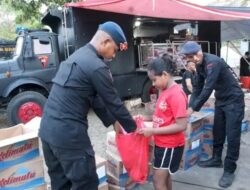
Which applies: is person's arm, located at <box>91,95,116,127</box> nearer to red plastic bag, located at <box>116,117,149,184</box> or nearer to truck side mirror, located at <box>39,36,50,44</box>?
red plastic bag, located at <box>116,117,149,184</box>

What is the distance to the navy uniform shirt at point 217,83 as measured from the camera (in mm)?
3506

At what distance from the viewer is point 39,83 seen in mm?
6898

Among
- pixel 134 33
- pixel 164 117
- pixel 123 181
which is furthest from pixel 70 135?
pixel 134 33

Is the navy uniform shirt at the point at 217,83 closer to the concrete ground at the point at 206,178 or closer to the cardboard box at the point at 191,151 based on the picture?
the cardboard box at the point at 191,151

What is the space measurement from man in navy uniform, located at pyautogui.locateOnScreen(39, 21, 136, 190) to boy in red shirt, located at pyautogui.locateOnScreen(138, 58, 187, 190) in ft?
1.37

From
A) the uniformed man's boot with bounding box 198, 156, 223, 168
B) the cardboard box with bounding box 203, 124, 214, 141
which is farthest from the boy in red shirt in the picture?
the cardboard box with bounding box 203, 124, 214, 141

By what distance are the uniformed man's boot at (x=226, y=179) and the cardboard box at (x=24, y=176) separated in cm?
198

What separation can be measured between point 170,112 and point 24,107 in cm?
457

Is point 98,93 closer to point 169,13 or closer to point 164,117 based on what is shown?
point 164,117

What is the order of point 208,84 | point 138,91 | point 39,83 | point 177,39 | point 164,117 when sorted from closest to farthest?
point 164,117 → point 208,84 → point 39,83 → point 138,91 → point 177,39

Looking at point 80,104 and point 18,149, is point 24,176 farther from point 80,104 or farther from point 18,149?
point 80,104

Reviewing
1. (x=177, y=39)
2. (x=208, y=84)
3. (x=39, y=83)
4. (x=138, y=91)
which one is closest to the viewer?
(x=208, y=84)

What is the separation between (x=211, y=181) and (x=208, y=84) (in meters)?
1.18

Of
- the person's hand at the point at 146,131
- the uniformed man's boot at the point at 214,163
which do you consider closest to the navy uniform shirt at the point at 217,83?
the uniformed man's boot at the point at 214,163
